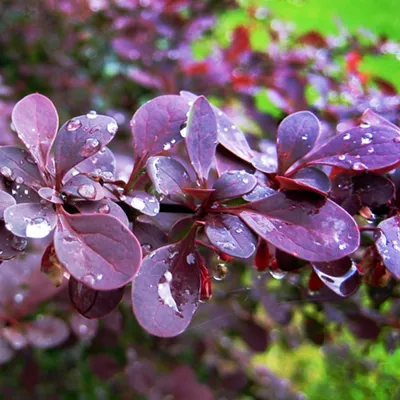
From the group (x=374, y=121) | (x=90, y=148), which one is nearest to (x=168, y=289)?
(x=90, y=148)

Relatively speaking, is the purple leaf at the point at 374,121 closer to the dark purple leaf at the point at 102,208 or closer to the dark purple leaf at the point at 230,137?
the dark purple leaf at the point at 230,137

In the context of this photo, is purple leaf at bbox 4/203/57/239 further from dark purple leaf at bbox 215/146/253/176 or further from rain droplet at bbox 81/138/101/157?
dark purple leaf at bbox 215/146/253/176

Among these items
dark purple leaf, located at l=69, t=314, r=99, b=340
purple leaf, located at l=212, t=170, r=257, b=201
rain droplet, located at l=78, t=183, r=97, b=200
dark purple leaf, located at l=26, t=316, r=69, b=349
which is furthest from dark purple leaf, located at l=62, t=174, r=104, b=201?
dark purple leaf, located at l=69, t=314, r=99, b=340

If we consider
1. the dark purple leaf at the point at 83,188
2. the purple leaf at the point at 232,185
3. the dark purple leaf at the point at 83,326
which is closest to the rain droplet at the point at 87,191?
the dark purple leaf at the point at 83,188

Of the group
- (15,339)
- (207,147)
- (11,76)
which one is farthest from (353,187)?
(11,76)

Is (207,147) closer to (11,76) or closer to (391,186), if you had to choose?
(391,186)

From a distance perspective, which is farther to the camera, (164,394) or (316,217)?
(164,394)
